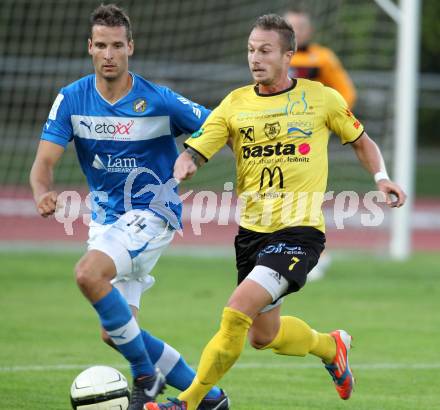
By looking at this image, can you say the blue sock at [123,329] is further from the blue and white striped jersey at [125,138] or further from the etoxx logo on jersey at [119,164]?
the etoxx logo on jersey at [119,164]

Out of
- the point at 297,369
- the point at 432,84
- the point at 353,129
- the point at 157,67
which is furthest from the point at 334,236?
the point at 353,129

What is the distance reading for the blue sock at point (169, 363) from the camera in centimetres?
693

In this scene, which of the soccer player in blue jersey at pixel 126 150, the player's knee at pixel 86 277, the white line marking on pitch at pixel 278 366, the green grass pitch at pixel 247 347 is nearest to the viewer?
the player's knee at pixel 86 277

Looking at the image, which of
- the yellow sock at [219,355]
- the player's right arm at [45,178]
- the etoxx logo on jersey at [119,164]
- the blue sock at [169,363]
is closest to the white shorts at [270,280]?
the yellow sock at [219,355]

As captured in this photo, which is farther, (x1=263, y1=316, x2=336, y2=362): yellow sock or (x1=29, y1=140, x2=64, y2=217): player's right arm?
(x1=263, y1=316, x2=336, y2=362): yellow sock

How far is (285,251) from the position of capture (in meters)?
6.64

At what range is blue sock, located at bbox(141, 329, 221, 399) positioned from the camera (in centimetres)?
693

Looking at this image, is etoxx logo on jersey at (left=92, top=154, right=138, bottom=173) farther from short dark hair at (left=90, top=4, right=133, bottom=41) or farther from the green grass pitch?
the green grass pitch

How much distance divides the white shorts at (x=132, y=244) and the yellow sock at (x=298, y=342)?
0.89 metres

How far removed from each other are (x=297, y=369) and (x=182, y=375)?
1.92 meters

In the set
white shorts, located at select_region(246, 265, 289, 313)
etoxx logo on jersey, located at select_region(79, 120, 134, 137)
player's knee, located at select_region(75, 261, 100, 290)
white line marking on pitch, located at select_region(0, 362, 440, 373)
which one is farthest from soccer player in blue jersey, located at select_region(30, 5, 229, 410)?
white line marking on pitch, located at select_region(0, 362, 440, 373)

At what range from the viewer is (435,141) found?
35906mm

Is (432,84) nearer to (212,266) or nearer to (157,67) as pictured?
(157,67)

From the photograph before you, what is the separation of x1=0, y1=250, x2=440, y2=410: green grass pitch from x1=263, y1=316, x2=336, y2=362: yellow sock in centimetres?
33
